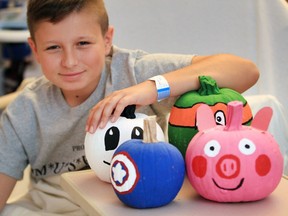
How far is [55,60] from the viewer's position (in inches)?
47.9

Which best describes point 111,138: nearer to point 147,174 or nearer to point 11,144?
point 147,174

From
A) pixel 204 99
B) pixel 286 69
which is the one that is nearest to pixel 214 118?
pixel 204 99

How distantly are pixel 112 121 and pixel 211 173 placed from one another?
0.23 metres

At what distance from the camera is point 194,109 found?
39.6 inches

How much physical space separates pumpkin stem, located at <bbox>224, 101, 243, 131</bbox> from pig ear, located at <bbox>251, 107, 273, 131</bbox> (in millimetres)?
64

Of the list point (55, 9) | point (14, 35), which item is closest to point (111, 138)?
point (55, 9)

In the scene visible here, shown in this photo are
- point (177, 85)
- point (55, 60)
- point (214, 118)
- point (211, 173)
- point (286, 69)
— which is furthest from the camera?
point (286, 69)

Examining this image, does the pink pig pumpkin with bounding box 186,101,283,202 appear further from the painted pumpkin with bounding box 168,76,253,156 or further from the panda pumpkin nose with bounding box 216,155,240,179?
the painted pumpkin with bounding box 168,76,253,156

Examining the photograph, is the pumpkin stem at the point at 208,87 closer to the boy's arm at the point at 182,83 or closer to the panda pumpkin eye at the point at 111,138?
the boy's arm at the point at 182,83

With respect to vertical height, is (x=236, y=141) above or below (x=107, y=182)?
above

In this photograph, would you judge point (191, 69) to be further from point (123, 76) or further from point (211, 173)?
point (211, 173)

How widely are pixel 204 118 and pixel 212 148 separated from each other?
85 mm

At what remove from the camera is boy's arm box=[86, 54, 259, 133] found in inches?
38.7

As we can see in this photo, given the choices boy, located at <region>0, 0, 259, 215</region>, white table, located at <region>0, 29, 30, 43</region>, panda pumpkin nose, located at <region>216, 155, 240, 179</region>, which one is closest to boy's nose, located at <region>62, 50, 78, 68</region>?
boy, located at <region>0, 0, 259, 215</region>
